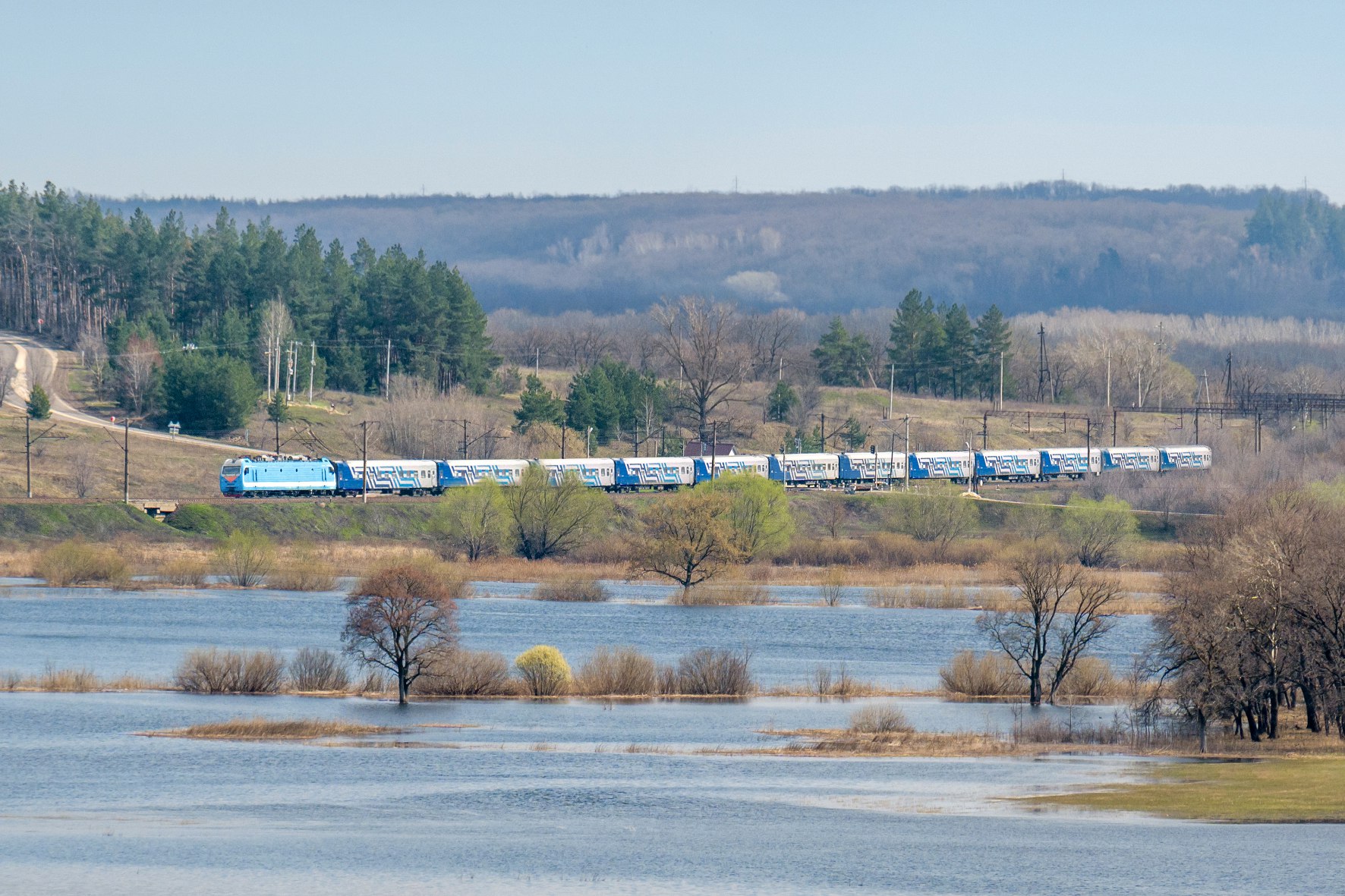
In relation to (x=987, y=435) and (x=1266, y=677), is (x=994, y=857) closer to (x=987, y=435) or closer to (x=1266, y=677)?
(x=1266, y=677)

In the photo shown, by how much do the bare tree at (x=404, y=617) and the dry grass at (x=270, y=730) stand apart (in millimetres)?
3887

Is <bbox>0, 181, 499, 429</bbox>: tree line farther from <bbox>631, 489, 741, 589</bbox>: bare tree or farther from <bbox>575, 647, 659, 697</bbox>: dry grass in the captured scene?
<bbox>575, 647, 659, 697</bbox>: dry grass

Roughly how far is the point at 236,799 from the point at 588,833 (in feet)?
25.6

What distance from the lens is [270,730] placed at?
4331 centimetres

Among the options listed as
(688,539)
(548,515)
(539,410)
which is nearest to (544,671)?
(688,539)

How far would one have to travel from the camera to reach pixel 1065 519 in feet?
359

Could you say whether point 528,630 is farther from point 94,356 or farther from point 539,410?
point 94,356

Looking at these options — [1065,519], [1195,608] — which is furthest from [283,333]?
[1195,608]

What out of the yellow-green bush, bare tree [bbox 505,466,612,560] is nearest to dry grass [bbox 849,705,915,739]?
the yellow-green bush

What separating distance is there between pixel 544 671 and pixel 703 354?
12304 centimetres

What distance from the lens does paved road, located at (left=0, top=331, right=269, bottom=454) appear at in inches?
5231

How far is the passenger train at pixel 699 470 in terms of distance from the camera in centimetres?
11244

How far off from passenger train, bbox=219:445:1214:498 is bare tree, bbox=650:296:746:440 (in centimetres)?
3249

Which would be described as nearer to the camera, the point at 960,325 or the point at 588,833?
the point at 588,833
